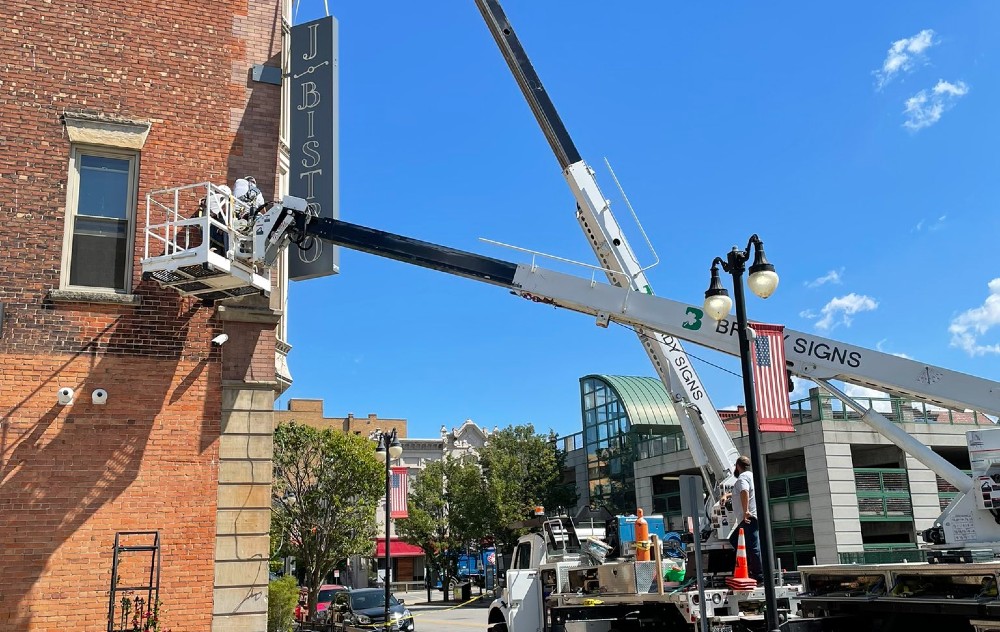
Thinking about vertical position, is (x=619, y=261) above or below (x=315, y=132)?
below

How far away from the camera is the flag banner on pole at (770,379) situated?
10.8 metres

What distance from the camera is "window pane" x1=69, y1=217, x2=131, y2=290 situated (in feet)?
37.8

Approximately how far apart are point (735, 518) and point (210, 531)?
7622 millimetres

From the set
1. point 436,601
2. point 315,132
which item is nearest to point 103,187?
point 315,132

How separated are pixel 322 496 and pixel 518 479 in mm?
16125

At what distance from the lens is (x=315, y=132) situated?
14.3 metres

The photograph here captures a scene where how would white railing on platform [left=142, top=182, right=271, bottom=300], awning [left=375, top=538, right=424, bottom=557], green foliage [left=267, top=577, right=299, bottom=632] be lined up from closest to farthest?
white railing on platform [left=142, top=182, right=271, bottom=300] → green foliage [left=267, top=577, right=299, bottom=632] → awning [left=375, top=538, right=424, bottom=557]

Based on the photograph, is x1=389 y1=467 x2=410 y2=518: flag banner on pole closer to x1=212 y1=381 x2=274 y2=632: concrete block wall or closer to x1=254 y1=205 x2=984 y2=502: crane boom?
x1=254 y1=205 x2=984 y2=502: crane boom

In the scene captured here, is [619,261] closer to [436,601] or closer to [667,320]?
[667,320]

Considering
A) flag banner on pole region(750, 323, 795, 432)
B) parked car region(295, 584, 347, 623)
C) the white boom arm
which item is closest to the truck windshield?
the white boom arm

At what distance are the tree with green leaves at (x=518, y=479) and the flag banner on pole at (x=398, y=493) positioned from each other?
18649 mm

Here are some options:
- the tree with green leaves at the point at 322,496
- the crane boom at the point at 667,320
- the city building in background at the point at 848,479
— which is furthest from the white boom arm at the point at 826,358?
the tree with green leaves at the point at 322,496

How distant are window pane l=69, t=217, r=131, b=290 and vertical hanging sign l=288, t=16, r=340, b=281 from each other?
119 inches

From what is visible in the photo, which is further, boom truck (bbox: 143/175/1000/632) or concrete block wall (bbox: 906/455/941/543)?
concrete block wall (bbox: 906/455/941/543)
